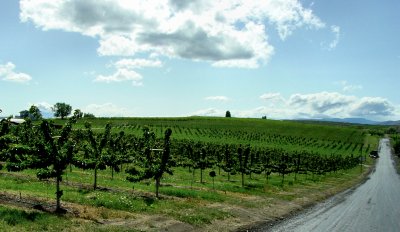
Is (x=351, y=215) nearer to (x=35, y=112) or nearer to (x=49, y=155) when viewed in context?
(x=49, y=155)

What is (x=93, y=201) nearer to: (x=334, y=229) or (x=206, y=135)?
(x=334, y=229)

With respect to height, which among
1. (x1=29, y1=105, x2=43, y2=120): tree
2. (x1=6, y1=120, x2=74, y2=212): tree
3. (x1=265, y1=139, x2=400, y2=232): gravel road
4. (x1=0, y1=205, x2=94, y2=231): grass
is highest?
(x1=29, y1=105, x2=43, y2=120): tree

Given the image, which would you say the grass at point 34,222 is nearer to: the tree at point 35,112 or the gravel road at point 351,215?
the tree at point 35,112

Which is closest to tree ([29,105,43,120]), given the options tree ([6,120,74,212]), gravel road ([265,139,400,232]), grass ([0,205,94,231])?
tree ([6,120,74,212])

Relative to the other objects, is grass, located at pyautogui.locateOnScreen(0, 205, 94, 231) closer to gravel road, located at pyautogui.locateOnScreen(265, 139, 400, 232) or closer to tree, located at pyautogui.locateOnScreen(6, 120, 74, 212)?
tree, located at pyautogui.locateOnScreen(6, 120, 74, 212)

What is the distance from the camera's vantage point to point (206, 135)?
17025 centimetres

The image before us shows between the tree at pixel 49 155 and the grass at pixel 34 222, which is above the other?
the tree at pixel 49 155

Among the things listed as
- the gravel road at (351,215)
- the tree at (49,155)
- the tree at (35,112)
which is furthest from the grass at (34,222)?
the gravel road at (351,215)

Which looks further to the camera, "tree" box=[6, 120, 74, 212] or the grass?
"tree" box=[6, 120, 74, 212]

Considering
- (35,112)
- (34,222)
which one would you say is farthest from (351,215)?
(35,112)

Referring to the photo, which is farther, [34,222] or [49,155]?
[49,155]

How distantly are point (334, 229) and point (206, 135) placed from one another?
5329 inches

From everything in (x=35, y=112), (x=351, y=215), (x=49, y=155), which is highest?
(x=35, y=112)

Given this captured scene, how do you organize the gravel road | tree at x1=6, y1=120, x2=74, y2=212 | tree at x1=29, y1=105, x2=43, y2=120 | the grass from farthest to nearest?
the gravel road → tree at x1=6, y1=120, x2=74, y2=212 → tree at x1=29, y1=105, x2=43, y2=120 → the grass
